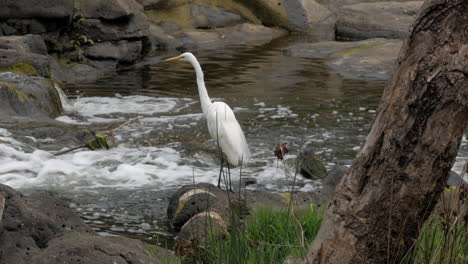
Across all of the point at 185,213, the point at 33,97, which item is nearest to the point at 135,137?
the point at 33,97

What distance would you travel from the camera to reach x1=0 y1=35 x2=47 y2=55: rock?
12930 mm

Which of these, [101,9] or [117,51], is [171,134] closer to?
[117,51]

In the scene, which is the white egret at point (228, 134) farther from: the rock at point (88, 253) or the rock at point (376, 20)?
the rock at point (376, 20)

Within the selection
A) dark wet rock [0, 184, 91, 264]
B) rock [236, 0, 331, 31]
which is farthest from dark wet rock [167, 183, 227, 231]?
rock [236, 0, 331, 31]

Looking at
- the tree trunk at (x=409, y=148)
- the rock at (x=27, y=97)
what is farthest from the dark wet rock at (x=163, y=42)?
the tree trunk at (x=409, y=148)

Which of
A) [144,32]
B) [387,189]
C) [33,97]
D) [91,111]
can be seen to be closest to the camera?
[387,189]

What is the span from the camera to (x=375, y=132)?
280 cm

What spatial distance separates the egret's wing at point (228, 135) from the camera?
26.6 feet

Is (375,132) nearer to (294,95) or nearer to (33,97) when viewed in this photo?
(33,97)

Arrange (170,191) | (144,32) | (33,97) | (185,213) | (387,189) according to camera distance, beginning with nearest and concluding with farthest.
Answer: (387,189), (185,213), (170,191), (33,97), (144,32)

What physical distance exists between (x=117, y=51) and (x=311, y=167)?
868 centimetres

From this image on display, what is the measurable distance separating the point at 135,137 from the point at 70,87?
4.27 m

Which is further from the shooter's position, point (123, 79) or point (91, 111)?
point (123, 79)

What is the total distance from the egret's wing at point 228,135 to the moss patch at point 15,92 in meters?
3.48
